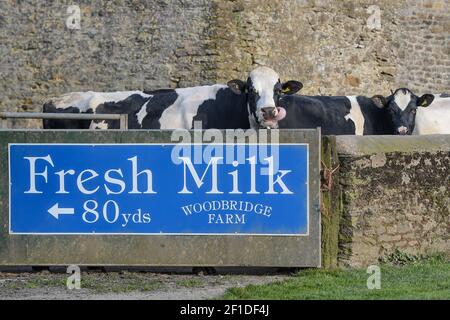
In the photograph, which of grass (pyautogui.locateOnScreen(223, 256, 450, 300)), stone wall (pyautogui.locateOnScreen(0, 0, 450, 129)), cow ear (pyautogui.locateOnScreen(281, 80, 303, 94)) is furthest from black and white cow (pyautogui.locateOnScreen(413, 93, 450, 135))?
stone wall (pyautogui.locateOnScreen(0, 0, 450, 129))

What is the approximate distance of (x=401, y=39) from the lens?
82.4 ft

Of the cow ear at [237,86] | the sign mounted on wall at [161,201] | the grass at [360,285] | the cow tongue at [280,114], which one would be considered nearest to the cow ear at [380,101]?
the cow tongue at [280,114]

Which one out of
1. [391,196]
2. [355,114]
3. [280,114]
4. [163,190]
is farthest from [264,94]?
[163,190]

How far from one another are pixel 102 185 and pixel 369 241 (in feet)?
8.62

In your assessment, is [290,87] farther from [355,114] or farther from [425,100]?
[425,100]

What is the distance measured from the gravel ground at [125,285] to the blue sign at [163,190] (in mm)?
415

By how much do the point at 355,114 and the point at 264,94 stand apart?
155 centimetres

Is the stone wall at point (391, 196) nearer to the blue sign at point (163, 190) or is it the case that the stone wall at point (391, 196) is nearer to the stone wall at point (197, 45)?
the blue sign at point (163, 190)

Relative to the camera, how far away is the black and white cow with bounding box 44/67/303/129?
14.6 metres

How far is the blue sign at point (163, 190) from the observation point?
11.1 metres

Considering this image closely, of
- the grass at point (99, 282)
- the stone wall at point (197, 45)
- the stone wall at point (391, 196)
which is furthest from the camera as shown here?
the stone wall at point (197, 45)

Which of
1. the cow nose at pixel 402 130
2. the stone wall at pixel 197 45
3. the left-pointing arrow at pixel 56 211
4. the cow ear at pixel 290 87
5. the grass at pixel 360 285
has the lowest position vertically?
the grass at pixel 360 285

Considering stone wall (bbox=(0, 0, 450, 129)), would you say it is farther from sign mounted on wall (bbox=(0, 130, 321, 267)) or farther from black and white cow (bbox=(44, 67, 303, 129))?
sign mounted on wall (bbox=(0, 130, 321, 267))

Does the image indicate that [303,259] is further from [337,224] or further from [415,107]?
[415,107]
